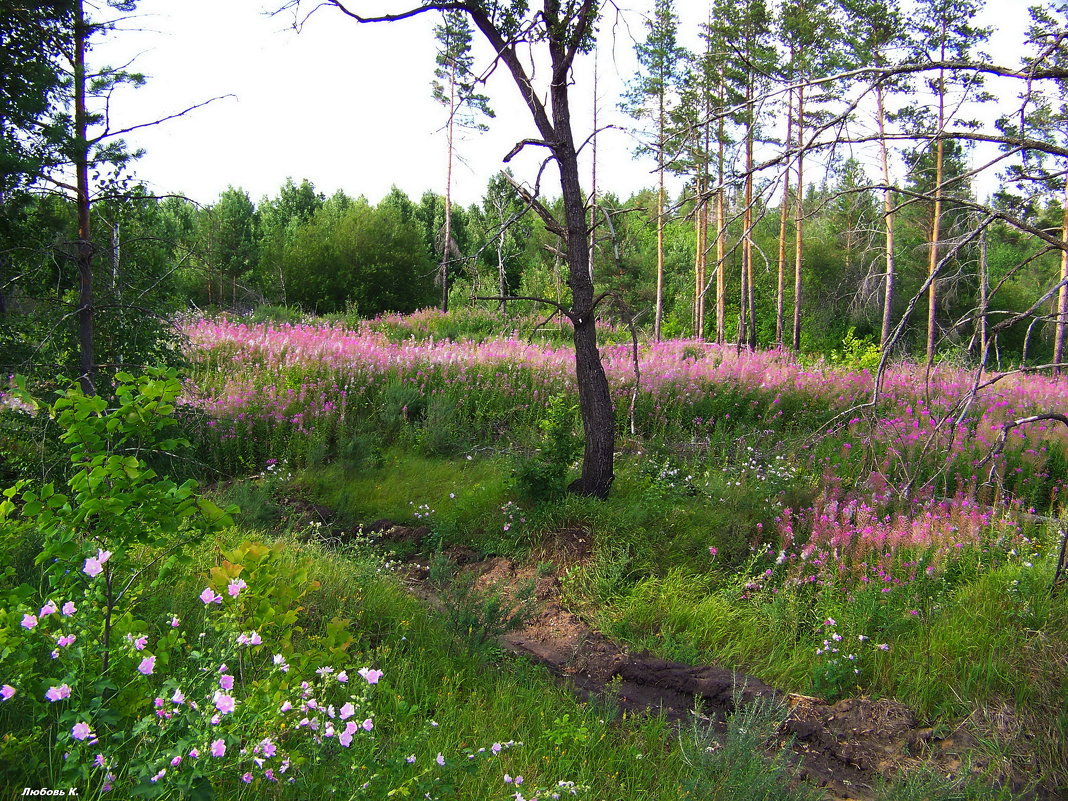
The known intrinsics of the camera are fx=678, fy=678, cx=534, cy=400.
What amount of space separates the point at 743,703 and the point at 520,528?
8.58 feet

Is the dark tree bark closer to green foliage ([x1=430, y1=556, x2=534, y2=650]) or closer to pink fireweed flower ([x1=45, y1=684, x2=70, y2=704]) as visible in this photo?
green foliage ([x1=430, y1=556, x2=534, y2=650])

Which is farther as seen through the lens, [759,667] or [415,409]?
[415,409]

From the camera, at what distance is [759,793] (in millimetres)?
2805

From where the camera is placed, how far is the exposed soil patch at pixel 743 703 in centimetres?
368

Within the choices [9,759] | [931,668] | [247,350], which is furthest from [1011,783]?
[247,350]

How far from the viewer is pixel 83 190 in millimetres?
5086

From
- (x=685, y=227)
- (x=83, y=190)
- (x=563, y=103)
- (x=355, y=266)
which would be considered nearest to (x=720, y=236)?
(x=563, y=103)

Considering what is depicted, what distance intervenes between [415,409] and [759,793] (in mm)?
6971

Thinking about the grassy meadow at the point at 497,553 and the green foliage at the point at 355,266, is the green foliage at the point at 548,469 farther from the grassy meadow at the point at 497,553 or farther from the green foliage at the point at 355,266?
the green foliage at the point at 355,266

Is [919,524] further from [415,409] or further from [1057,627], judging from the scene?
[415,409]

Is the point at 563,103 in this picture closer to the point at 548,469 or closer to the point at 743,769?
the point at 548,469

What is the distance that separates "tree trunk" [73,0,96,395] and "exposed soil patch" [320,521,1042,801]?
3.05 metres

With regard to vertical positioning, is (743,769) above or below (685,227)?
below

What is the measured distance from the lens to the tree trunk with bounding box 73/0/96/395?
16.4ft
